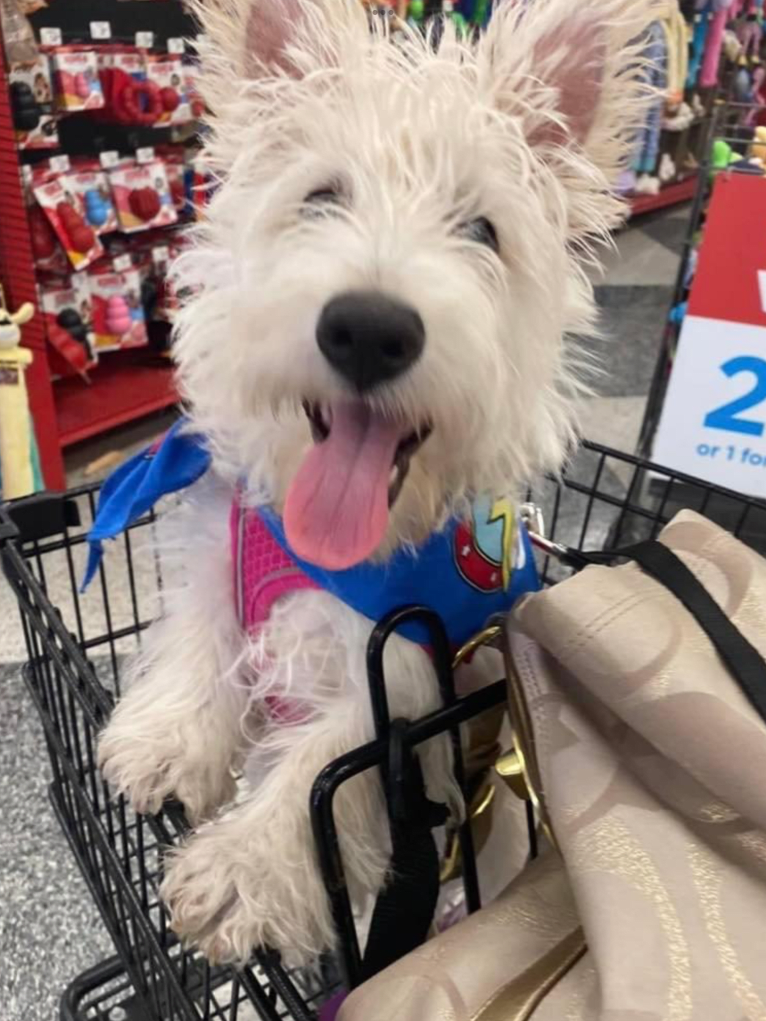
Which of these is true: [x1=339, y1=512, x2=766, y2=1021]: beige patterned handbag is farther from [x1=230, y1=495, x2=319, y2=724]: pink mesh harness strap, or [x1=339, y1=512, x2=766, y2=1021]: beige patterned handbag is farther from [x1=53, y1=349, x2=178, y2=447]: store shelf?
[x1=53, y1=349, x2=178, y2=447]: store shelf

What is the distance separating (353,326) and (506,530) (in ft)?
0.92

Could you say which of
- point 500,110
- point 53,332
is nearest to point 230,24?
point 500,110

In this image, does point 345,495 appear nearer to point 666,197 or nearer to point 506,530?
point 506,530

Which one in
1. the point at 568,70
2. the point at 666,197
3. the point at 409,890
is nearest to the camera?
the point at 409,890

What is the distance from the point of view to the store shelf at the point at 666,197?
14.3 feet

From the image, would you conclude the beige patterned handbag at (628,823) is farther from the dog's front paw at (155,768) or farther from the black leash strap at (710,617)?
the dog's front paw at (155,768)

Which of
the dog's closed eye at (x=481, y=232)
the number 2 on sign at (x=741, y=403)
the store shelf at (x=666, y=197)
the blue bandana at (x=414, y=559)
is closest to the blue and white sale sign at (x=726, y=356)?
the number 2 on sign at (x=741, y=403)

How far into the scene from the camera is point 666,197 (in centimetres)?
464

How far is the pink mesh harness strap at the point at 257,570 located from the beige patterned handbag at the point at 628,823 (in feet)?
0.75

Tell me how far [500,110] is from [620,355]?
234cm

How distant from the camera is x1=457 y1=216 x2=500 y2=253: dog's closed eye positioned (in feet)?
2.44

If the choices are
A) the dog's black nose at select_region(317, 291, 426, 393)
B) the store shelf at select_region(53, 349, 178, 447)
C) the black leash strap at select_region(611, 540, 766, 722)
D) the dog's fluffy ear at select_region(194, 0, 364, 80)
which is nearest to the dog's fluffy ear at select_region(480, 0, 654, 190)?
the dog's fluffy ear at select_region(194, 0, 364, 80)

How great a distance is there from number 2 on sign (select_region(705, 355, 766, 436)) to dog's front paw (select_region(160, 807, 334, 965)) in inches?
48.6

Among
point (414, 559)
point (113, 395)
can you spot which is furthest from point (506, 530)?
point (113, 395)
